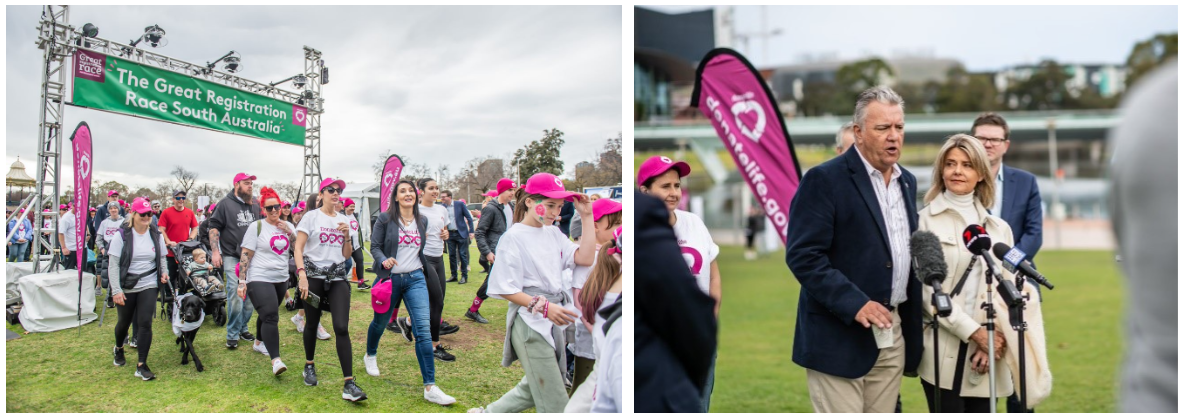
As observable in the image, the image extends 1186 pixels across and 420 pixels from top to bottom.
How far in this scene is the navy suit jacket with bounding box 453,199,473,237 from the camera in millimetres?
3801

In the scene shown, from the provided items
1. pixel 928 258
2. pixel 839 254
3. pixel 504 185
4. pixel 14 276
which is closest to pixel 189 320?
pixel 14 276

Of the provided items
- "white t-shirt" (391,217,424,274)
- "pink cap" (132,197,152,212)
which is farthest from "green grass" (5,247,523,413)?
"pink cap" (132,197,152,212)

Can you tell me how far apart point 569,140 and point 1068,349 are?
18.6 ft

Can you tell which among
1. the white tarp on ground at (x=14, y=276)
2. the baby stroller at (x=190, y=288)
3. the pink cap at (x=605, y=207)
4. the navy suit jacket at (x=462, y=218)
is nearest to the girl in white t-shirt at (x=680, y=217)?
the pink cap at (x=605, y=207)

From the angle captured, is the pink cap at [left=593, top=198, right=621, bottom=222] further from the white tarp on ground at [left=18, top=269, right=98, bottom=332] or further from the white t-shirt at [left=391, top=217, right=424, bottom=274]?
the white tarp on ground at [left=18, top=269, right=98, bottom=332]

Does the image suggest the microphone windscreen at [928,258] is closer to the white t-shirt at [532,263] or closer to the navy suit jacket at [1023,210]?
the navy suit jacket at [1023,210]

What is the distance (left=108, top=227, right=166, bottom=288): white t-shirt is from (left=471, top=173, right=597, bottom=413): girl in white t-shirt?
2.21 meters

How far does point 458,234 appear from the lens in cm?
386

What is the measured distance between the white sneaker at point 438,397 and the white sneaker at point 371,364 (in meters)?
0.37

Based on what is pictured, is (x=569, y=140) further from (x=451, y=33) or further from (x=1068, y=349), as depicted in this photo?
(x=1068, y=349)

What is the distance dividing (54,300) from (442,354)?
6.80 ft

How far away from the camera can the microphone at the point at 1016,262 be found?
2.50 meters

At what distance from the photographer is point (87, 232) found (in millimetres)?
3734

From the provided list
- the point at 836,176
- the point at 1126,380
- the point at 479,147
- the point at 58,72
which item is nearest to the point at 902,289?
the point at 836,176
